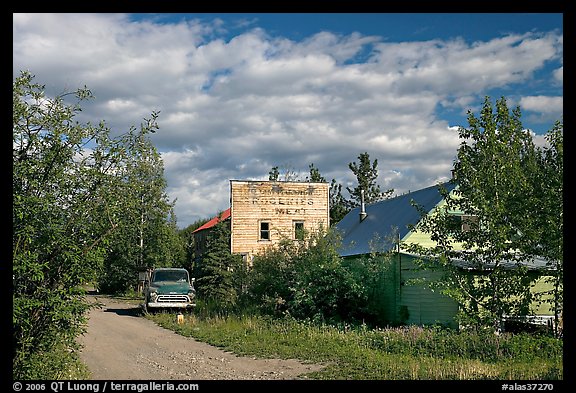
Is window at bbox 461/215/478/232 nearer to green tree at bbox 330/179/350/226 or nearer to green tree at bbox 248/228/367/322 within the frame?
green tree at bbox 248/228/367/322

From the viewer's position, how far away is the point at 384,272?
23.2 m

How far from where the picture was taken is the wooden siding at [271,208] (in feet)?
128

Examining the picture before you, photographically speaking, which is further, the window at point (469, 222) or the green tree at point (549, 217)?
the window at point (469, 222)

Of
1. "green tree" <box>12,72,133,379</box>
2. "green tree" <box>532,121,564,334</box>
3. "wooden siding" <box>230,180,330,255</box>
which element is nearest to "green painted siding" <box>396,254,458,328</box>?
"green tree" <box>532,121,564,334</box>

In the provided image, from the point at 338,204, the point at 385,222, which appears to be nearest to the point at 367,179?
the point at 338,204

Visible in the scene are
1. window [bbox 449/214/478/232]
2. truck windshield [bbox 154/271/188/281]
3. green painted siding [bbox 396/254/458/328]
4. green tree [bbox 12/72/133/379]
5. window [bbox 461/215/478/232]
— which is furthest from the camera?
truck windshield [bbox 154/271/188/281]

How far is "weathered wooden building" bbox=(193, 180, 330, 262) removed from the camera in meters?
39.0

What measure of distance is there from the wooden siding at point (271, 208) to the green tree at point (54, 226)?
28703 millimetres

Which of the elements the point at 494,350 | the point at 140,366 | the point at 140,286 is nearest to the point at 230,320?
the point at 140,366

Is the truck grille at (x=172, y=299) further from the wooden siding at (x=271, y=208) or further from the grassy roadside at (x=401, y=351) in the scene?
the wooden siding at (x=271, y=208)

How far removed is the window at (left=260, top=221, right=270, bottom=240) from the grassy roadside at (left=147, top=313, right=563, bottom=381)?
20.3m

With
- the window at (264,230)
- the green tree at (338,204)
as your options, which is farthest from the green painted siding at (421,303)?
the green tree at (338,204)

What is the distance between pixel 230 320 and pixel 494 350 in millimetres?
10265
